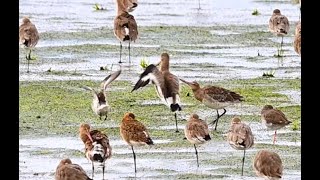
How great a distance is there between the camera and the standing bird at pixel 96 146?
10.7 metres

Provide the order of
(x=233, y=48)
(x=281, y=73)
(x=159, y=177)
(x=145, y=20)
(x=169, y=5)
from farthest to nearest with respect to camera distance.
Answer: (x=169, y=5) < (x=145, y=20) < (x=233, y=48) < (x=281, y=73) < (x=159, y=177)

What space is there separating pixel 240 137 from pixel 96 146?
1270 millimetres

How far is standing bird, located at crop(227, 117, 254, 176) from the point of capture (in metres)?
11.3

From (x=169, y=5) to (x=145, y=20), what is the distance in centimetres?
159

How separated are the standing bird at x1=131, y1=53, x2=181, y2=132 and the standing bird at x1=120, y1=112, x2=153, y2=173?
2.24 ft

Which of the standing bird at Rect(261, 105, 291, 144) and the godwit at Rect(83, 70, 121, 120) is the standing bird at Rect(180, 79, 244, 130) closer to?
the standing bird at Rect(261, 105, 291, 144)

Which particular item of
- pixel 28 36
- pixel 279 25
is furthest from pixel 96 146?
pixel 279 25

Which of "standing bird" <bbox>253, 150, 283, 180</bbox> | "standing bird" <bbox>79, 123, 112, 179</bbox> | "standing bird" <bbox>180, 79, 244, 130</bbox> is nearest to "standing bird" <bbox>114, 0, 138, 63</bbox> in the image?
"standing bird" <bbox>180, 79, 244, 130</bbox>

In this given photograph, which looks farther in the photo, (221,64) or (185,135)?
(221,64)

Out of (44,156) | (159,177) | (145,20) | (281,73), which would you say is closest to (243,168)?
(159,177)

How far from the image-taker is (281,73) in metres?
14.4

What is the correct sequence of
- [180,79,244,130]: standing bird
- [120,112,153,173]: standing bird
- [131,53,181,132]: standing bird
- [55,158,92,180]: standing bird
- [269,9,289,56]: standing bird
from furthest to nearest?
[269,9,289,56]: standing bird → [180,79,244,130]: standing bird → [131,53,181,132]: standing bird → [120,112,153,173]: standing bird → [55,158,92,180]: standing bird

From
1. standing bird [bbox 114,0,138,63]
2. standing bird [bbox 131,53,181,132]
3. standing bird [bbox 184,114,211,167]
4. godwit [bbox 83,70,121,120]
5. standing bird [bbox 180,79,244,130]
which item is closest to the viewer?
standing bird [bbox 184,114,211,167]
